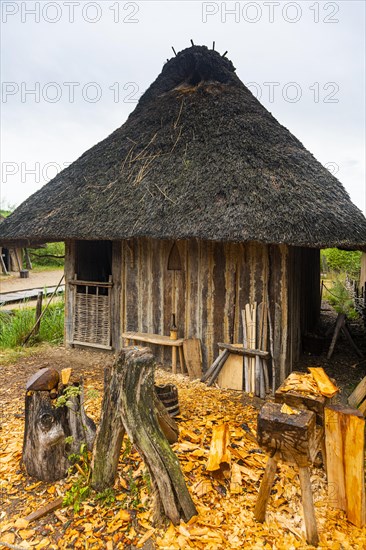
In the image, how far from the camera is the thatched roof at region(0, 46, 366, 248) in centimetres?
459

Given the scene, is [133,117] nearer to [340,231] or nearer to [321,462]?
[340,231]

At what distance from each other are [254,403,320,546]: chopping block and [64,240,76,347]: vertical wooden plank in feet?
17.3

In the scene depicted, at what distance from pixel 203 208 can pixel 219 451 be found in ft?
10.3

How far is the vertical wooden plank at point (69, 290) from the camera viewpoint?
672 cm

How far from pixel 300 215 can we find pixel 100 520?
3871mm

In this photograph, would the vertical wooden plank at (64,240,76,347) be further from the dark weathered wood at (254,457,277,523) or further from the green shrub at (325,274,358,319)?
the green shrub at (325,274,358,319)

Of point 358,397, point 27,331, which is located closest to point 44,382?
point 358,397

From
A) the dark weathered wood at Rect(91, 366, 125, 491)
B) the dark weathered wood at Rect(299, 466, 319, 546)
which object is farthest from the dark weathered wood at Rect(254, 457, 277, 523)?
the dark weathered wood at Rect(91, 366, 125, 491)

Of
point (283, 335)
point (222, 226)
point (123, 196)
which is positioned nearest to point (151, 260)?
point (123, 196)

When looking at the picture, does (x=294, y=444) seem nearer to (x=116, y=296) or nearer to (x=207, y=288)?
(x=207, y=288)

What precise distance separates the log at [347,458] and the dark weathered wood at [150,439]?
108cm

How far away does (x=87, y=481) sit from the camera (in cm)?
272

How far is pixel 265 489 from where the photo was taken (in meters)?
2.39

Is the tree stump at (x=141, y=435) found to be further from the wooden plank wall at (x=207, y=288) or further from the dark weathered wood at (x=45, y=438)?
the wooden plank wall at (x=207, y=288)
